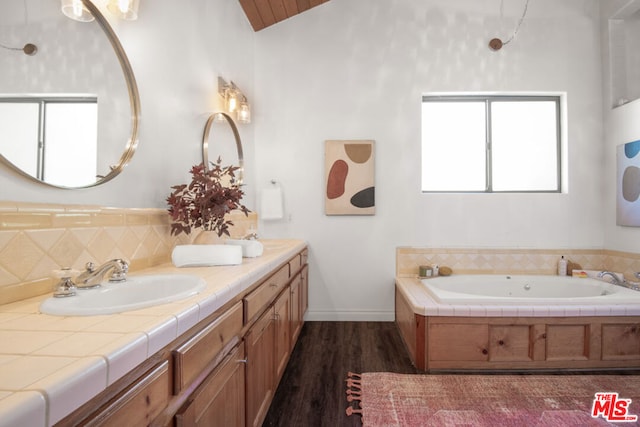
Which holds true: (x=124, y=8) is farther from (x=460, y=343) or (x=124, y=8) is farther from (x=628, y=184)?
(x=628, y=184)

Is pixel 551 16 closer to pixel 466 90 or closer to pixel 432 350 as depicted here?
pixel 466 90

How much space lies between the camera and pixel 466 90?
121 inches

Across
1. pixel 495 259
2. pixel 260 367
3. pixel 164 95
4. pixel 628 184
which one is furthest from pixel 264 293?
pixel 628 184

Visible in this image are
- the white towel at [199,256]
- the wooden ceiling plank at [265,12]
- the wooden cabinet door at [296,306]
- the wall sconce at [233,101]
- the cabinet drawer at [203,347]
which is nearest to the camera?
the cabinet drawer at [203,347]

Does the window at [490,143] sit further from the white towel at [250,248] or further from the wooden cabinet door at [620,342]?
the white towel at [250,248]

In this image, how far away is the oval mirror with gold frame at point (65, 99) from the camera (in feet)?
2.89

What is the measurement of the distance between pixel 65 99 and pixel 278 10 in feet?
8.22

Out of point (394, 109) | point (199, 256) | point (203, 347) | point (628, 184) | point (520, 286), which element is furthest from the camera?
point (394, 109)

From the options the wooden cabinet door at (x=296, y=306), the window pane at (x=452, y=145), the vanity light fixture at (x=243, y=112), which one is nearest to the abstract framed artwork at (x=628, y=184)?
the window pane at (x=452, y=145)

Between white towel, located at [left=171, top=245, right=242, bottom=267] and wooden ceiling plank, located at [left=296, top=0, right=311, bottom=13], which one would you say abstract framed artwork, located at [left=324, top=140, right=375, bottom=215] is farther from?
white towel, located at [left=171, top=245, right=242, bottom=267]

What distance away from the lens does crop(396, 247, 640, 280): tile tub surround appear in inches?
118

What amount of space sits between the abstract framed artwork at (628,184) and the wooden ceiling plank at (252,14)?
345 centimetres

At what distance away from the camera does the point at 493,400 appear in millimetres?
1753

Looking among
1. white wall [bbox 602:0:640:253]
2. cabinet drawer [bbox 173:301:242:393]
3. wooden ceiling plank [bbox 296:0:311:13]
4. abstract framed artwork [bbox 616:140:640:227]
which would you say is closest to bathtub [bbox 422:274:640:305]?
white wall [bbox 602:0:640:253]
